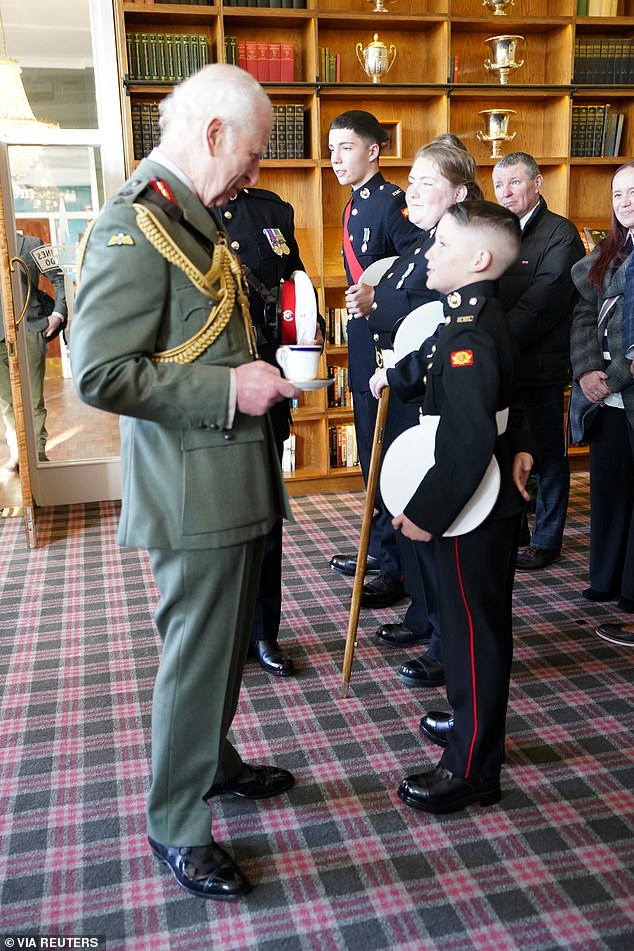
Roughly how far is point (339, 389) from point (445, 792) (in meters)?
3.31

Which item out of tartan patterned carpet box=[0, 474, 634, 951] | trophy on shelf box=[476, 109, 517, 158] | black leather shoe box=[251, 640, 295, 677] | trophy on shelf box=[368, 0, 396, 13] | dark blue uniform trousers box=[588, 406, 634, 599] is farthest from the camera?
trophy on shelf box=[476, 109, 517, 158]

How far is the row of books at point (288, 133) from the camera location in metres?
4.70

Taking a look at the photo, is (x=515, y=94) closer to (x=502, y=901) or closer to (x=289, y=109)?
(x=289, y=109)

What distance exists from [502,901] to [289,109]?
4219 millimetres

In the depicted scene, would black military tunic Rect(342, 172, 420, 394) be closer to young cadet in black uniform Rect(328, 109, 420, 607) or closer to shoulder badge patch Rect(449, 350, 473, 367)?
young cadet in black uniform Rect(328, 109, 420, 607)

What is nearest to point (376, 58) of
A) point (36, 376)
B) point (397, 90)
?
point (397, 90)

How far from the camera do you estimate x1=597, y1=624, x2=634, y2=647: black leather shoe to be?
2.98 metres

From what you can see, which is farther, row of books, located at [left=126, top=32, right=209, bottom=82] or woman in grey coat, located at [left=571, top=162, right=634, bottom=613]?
row of books, located at [left=126, top=32, right=209, bottom=82]

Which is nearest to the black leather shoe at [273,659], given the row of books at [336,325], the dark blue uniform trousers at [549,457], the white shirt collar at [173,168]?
the dark blue uniform trousers at [549,457]

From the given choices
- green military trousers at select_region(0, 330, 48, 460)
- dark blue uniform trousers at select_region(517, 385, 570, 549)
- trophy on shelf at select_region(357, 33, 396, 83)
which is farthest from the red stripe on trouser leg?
trophy on shelf at select_region(357, 33, 396, 83)

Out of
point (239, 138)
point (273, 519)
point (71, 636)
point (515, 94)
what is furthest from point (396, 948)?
point (515, 94)

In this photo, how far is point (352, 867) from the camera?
6.15 ft

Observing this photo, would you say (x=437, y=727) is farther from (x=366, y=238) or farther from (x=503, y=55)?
(x=503, y=55)

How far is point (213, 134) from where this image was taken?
1536mm
